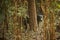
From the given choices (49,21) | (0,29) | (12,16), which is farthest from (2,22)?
(49,21)

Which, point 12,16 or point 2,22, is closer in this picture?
point 12,16

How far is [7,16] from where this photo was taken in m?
6.26

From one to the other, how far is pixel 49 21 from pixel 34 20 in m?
2.32

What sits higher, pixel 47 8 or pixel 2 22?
pixel 47 8

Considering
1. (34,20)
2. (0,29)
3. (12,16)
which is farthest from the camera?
(34,20)

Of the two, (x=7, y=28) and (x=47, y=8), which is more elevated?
(x=47, y=8)

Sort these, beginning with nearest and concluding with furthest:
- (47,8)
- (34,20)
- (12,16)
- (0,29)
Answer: (47,8), (12,16), (0,29), (34,20)

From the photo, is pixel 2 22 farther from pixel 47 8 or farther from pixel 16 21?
pixel 47 8

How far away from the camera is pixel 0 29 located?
6438 mm

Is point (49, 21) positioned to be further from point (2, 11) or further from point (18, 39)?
point (2, 11)

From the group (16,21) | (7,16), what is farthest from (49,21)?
(7,16)

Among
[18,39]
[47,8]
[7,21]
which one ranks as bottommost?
[18,39]

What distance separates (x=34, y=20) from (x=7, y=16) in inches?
69.9

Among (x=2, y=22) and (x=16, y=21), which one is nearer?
(x=16, y=21)
